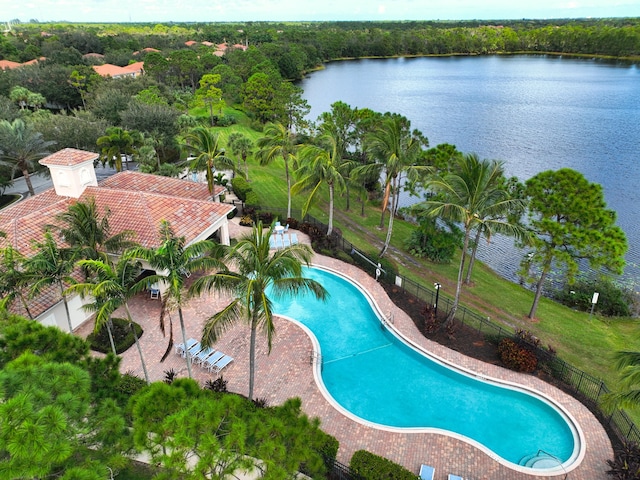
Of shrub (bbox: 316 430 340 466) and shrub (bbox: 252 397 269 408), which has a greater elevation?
shrub (bbox: 316 430 340 466)

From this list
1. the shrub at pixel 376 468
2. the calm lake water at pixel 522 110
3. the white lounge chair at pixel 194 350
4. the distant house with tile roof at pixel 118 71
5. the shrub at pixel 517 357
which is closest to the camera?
the shrub at pixel 376 468

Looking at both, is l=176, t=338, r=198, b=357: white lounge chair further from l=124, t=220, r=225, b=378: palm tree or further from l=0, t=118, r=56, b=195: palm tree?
l=0, t=118, r=56, b=195: palm tree

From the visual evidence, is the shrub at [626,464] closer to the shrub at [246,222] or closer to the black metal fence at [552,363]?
the black metal fence at [552,363]

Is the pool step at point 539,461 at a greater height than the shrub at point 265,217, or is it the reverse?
the pool step at point 539,461

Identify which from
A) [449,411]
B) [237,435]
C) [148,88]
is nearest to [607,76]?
[148,88]

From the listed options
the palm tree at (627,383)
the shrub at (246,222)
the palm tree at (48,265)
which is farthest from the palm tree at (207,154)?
the palm tree at (627,383)

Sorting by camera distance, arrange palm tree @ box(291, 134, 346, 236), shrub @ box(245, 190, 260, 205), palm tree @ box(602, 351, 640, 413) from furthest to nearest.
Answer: shrub @ box(245, 190, 260, 205) < palm tree @ box(291, 134, 346, 236) < palm tree @ box(602, 351, 640, 413)

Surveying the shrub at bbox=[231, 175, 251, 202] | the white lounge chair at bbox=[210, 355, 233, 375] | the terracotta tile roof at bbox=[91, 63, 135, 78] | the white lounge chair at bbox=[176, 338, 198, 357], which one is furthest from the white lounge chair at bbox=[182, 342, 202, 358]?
the terracotta tile roof at bbox=[91, 63, 135, 78]
